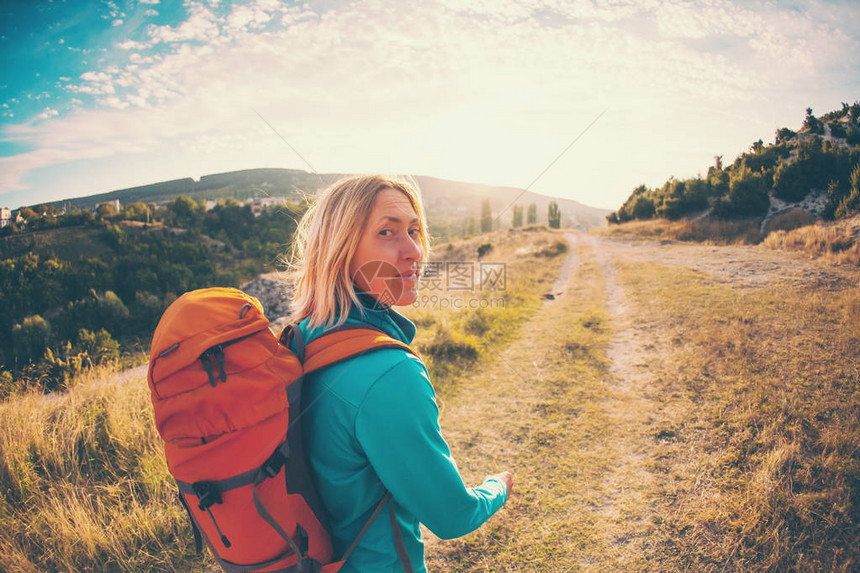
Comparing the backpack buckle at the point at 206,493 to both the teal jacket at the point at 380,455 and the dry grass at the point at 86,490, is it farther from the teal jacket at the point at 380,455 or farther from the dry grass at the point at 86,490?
the dry grass at the point at 86,490

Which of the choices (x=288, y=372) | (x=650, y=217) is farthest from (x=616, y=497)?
(x=650, y=217)

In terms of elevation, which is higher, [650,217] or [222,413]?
[650,217]

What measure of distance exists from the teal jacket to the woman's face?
0.20 meters

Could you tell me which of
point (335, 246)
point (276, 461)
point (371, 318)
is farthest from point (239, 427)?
point (335, 246)

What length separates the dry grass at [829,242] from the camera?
9.09m

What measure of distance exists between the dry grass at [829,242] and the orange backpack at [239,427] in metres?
13.5

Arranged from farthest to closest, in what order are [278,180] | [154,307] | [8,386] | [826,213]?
[278,180] → [154,307] → [826,213] → [8,386]

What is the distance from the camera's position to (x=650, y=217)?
3300cm

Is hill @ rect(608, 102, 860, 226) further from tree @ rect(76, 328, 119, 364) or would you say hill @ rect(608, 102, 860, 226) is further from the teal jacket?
tree @ rect(76, 328, 119, 364)

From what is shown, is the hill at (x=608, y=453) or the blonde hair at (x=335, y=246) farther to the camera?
the hill at (x=608, y=453)

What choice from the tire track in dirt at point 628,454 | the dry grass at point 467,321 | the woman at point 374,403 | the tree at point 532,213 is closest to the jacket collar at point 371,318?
the woman at point 374,403

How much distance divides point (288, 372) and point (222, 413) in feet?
0.71

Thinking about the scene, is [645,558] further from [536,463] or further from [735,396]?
[735,396]

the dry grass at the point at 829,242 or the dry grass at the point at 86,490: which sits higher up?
the dry grass at the point at 829,242
